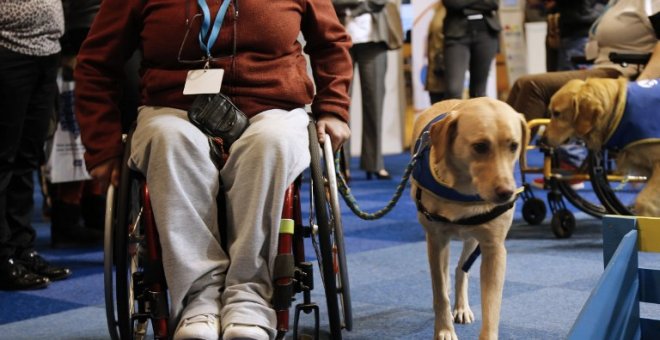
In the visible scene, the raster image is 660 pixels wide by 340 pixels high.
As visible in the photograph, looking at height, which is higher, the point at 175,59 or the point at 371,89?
the point at 175,59

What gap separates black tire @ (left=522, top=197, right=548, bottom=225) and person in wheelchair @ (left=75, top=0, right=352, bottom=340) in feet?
7.85

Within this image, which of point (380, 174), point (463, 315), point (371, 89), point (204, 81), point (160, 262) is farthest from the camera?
point (380, 174)

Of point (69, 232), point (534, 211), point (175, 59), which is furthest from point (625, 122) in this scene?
point (69, 232)

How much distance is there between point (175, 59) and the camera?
2158mm

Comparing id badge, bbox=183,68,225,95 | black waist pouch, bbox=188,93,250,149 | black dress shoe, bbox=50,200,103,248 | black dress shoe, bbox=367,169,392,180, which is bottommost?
black dress shoe, bbox=367,169,392,180

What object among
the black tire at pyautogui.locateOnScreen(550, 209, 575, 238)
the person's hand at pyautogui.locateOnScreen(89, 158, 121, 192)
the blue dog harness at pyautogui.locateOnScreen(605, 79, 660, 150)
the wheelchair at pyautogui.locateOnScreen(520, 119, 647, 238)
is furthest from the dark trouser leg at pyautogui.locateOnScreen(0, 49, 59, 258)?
the black tire at pyautogui.locateOnScreen(550, 209, 575, 238)

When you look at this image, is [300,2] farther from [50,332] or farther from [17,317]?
[17,317]

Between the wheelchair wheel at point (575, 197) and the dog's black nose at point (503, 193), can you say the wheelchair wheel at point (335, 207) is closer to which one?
the dog's black nose at point (503, 193)

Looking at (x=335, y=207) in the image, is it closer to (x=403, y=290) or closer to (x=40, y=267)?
(x=403, y=290)

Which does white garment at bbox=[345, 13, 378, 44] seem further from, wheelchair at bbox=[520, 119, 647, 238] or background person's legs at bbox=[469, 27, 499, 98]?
wheelchair at bbox=[520, 119, 647, 238]

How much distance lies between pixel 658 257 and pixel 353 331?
1.55m

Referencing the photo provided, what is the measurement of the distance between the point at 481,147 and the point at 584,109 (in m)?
1.64

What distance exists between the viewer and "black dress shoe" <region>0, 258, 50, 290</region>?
3.27m

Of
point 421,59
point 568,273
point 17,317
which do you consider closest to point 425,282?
point 568,273
